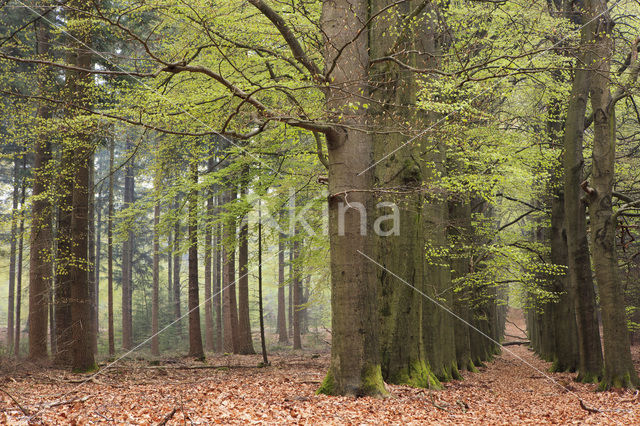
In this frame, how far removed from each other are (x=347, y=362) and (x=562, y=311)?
35.9 feet

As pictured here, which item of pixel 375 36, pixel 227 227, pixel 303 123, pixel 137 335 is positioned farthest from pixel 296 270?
pixel 137 335

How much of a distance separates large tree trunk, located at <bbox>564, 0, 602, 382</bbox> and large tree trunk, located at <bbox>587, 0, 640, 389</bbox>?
1085 mm

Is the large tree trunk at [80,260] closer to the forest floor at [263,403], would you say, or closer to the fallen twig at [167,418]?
the forest floor at [263,403]

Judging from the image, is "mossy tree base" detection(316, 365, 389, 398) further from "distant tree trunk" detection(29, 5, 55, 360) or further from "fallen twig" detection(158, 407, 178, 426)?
"distant tree trunk" detection(29, 5, 55, 360)

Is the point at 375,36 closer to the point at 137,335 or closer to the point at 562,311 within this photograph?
the point at 562,311

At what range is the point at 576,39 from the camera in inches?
437

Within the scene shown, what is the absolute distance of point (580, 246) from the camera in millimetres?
12102

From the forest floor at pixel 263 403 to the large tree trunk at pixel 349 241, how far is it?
45cm

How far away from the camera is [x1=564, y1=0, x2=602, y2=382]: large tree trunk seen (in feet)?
39.0

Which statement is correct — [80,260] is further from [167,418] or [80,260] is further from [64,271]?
[167,418]

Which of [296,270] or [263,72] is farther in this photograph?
[296,270]

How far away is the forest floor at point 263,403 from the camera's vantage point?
573 cm

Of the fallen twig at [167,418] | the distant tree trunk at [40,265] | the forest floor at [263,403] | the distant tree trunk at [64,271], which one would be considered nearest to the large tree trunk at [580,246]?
the forest floor at [263,403]

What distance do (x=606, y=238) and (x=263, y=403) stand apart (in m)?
7.97
